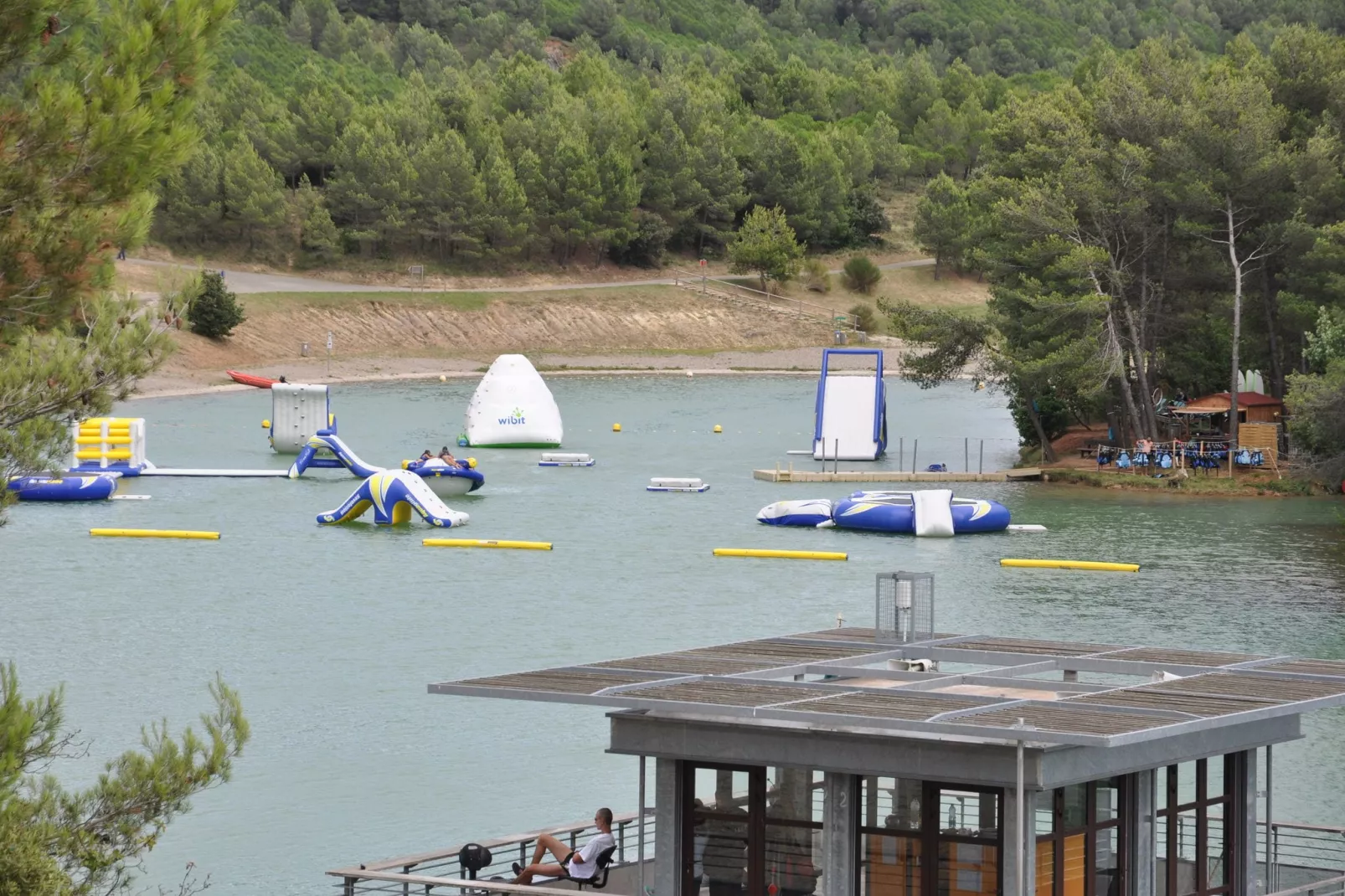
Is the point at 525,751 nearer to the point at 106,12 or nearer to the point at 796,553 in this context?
the point at 106,12

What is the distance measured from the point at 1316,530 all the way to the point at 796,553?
14852 millimetres

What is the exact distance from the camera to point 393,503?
192ft

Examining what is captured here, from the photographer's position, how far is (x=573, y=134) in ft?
471

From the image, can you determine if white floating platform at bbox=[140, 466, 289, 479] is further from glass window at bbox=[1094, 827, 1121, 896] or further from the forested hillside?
glass window at bbox=[1094, 827, 1121, 896]

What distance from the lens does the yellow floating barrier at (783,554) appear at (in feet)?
172


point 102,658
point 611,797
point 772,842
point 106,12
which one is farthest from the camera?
point 102,658

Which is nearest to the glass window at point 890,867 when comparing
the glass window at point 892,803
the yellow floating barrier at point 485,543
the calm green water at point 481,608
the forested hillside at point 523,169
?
the glass window at point 892,803

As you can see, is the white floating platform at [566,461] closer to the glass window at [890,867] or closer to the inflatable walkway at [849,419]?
the inflatable walkway at [849,419]

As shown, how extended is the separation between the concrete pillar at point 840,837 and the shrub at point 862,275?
131 meters

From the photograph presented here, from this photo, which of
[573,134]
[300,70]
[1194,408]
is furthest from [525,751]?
[300,70]

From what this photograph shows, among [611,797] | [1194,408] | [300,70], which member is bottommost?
[611,797]

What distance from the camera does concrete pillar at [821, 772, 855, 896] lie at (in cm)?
1609

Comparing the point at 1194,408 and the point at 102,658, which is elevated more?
the point at 1194,408

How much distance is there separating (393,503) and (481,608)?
46.8ft
